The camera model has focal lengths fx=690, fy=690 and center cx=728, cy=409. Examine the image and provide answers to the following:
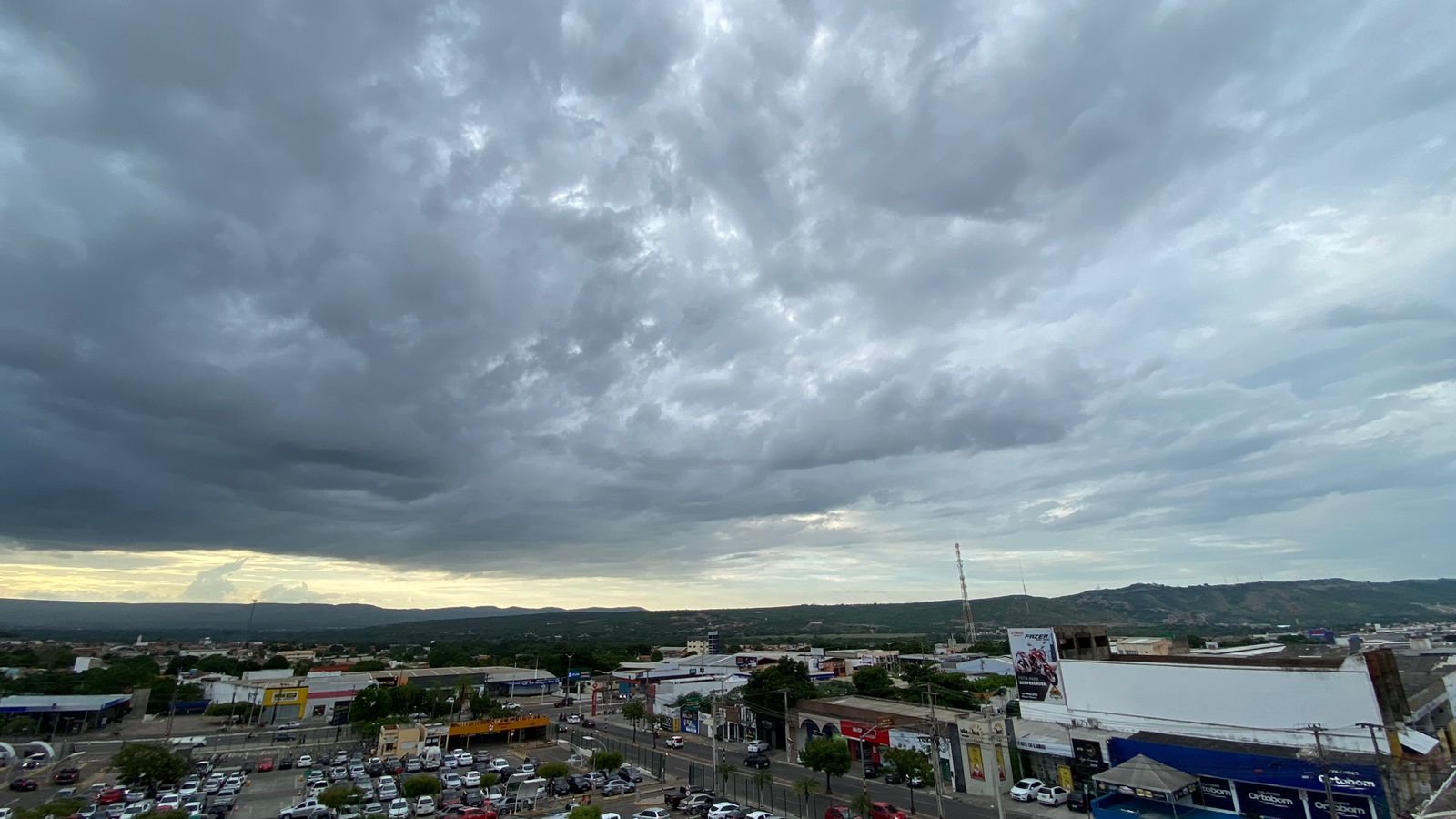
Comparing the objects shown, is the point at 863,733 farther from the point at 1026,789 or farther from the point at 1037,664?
the point at 1037,664

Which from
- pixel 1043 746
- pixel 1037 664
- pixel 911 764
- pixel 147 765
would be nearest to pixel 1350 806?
pixel 1043 746

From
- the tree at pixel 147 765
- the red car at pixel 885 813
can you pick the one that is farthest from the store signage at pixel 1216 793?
the tree at pixel 147 765

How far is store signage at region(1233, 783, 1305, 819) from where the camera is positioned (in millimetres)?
36562

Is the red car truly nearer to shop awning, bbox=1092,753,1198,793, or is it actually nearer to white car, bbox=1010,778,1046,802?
white car, bbox=1010,778,1046,802

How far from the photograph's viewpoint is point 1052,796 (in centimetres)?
4409

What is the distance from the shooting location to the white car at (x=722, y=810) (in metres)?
41.1

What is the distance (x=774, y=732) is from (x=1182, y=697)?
1413 inches

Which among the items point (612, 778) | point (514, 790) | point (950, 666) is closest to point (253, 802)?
point (514, 790)

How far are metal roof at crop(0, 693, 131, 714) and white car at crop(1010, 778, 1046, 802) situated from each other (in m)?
103

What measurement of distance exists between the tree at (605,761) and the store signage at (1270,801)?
4048cm

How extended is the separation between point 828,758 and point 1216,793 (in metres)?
22.6

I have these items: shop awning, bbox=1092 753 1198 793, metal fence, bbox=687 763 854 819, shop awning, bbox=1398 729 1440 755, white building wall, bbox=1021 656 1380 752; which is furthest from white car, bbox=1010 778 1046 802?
shop awning, bbox=1398 729 1440 755

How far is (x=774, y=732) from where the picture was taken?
222 ft

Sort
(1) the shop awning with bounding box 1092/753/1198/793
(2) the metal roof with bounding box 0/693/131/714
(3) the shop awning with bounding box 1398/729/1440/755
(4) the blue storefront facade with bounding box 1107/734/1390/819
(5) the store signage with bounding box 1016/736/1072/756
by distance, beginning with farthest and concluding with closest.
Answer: (2) the metal roof with bounding box 0/693/131/714, (5) the store signage with bounding box 1016/736/1072/756, (3) the shop awning with bounding box 1398/729/1440/755, (1) the shop awning with bounding box 1092/753/1198/793, (4) the blue storefront facade with bounding box 1107/734/1390/819
